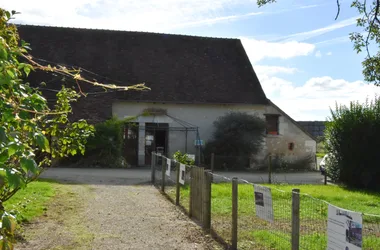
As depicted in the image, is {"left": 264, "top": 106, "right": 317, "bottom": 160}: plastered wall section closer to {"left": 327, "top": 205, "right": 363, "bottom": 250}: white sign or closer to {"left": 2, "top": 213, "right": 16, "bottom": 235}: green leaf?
{"left": 327, "top": 205, "right": 363, "bottom": 250}: white sign

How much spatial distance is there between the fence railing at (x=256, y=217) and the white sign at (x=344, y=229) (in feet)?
0.15

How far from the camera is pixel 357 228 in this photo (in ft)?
14.3

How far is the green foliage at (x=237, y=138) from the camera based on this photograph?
27.5m

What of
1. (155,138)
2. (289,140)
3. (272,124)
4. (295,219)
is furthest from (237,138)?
(295,219)

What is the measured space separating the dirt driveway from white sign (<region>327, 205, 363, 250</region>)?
315 cm

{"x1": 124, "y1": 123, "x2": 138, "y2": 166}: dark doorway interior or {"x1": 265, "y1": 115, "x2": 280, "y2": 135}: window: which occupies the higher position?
{"x1": 265, "y1": 115, "x2": 280, "y2": 135}: window

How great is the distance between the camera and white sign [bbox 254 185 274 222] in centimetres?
657

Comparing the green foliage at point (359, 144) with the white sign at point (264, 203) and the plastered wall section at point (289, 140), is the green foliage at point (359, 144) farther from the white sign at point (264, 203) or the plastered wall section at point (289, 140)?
the white sign at point (264, 203)

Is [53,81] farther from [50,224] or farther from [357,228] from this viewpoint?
[357,228]

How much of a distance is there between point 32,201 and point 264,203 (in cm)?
645

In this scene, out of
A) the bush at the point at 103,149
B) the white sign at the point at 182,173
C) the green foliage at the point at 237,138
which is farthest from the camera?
the green foliage at the point at 237,138

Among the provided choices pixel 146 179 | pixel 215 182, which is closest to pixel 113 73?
pixel 146 179

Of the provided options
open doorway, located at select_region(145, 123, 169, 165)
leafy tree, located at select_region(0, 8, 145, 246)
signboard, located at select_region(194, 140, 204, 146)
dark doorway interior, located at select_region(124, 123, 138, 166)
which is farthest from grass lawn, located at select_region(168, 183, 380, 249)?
open doorway, located at select_region(145, 123, 169, 165)

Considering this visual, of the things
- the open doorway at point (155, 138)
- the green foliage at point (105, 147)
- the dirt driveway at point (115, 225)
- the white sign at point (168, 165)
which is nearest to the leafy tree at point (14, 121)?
the dirt driveway at point (115, 225)
